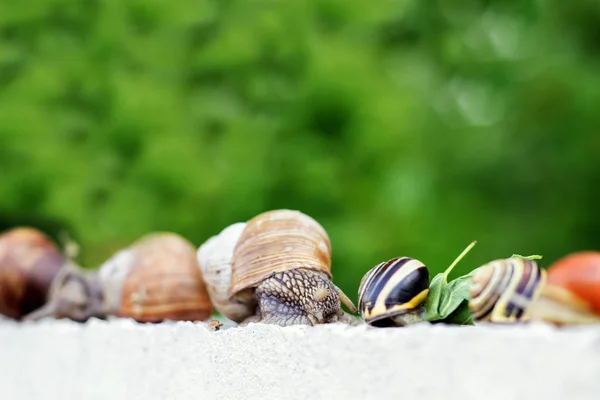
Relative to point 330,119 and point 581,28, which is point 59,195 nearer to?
point 330,119

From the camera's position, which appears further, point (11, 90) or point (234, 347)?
point (11, 90)

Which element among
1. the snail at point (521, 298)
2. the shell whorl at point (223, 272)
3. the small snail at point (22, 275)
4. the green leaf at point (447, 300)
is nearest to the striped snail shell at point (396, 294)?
the green leaf at point (447, 300)

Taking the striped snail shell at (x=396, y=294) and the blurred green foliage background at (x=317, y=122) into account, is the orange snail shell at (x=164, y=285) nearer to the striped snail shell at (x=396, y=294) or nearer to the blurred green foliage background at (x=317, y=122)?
the striped snail shell at (x=396, y=294)

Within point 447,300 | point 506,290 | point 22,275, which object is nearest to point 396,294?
point 447,300

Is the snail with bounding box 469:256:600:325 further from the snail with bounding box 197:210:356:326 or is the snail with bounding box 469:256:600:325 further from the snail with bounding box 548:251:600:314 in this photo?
the snail with bounding box 197:210:356:326

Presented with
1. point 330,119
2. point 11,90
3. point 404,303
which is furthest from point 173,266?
point 11,90

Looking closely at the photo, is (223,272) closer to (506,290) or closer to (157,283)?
(157,283)

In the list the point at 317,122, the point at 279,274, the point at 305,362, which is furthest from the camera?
the point at 317,122
